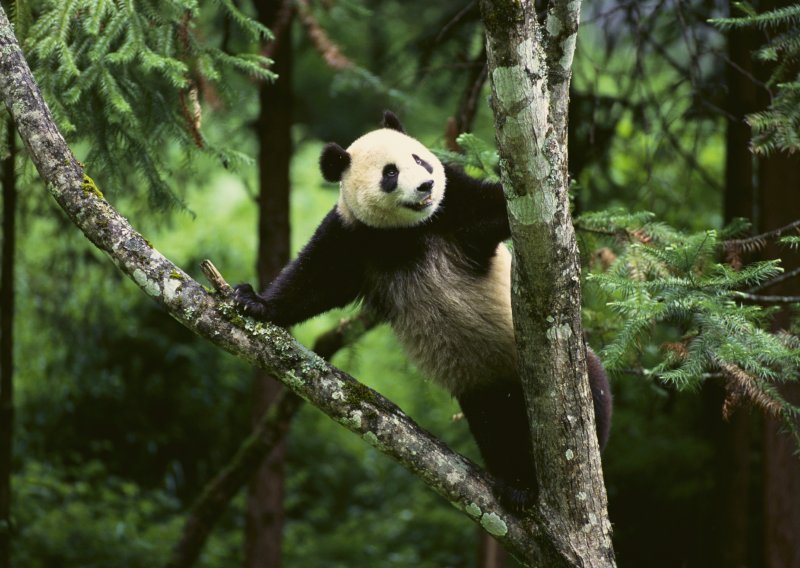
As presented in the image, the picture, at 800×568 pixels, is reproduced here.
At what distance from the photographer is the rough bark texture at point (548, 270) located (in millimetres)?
3021

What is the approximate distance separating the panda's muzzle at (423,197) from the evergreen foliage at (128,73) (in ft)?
3.43

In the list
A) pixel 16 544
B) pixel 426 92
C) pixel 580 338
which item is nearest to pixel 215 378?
pixel 16 544

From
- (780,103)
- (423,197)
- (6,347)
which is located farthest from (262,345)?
(6,347)

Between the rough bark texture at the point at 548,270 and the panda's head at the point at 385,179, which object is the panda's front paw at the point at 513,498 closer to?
the rough bark texture at the point at 548,270

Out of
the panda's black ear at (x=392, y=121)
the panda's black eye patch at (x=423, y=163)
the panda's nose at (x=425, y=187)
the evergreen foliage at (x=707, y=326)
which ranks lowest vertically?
the evergreen foliage at (x=707, y=326)

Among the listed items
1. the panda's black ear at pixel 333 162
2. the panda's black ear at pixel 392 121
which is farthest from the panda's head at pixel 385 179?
the panda's black ear at pixel 392 121

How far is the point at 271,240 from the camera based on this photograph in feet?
23.3

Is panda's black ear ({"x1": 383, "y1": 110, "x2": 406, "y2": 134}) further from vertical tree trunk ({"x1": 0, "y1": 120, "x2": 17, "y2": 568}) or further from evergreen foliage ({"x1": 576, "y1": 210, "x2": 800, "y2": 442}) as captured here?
vertical tree trunk ({"x1": 0, "y1": 120, "x2": 17, "y2": 568})

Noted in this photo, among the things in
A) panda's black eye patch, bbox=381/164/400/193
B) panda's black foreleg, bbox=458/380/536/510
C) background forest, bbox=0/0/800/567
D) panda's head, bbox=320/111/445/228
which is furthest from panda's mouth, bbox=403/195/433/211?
panda's black foreleg, bbox=458/380/536/510

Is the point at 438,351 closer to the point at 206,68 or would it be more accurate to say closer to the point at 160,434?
the point at 206,68

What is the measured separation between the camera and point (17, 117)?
3742 millimetres

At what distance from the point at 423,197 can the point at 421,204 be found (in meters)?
0.07

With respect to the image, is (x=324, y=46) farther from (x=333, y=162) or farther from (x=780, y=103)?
(x=780, y=103)

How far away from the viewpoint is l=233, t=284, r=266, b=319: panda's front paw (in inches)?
158
